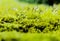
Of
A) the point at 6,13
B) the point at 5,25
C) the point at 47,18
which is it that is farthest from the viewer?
the point at 6,13

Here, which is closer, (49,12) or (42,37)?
(42,37)

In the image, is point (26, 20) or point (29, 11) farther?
point (29, 11)

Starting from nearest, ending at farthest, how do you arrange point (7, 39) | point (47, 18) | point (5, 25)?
point (7, 39) → point (5, 25) → point (47, 18)

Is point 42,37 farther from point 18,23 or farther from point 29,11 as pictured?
point 29,11

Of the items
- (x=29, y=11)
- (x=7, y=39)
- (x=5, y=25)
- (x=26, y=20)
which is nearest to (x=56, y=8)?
(x=29, y=11)

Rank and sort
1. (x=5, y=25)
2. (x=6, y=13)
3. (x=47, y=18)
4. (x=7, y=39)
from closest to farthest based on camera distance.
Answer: (x=7, y=39)
(x=5, y=25)
(x=47, y=18)
(x=6, y=13)

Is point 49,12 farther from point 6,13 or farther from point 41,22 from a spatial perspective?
point 6,13

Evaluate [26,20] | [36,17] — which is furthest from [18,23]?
[36,17]

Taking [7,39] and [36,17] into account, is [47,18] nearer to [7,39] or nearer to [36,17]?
[36,17]
